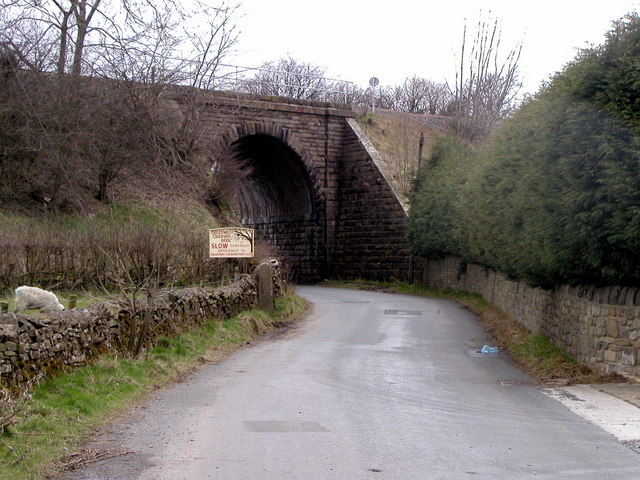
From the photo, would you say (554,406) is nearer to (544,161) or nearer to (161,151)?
(544,161)

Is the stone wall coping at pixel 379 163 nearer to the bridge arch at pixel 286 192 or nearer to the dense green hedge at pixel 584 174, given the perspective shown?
the bridge arch at pixel 286 192

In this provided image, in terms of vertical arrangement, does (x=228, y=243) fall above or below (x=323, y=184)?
below

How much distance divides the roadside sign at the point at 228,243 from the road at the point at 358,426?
466cm

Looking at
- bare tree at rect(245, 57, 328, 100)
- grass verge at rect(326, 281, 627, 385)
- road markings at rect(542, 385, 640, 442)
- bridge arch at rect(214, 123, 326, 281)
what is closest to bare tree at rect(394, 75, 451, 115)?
bare tree at rect(245, 57, 328, 100)

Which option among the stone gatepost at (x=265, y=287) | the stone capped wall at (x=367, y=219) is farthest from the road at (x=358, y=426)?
the stone capped wall at (x=367, y=219)

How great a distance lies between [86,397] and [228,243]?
1038 centimetres

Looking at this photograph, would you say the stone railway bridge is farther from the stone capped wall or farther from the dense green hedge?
the dense green hedge

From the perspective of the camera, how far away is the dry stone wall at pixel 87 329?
8734 mm

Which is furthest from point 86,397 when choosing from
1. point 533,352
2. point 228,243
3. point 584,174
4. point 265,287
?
point 265,287

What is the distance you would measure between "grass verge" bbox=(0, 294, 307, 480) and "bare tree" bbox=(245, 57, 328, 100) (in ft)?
71.0

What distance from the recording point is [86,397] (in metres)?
9.26

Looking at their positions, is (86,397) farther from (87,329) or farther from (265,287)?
(265,287)

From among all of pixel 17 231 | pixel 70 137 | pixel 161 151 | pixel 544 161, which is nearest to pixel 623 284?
pixel 544 161

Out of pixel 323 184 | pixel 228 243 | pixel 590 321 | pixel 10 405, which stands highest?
pixel 323 184
